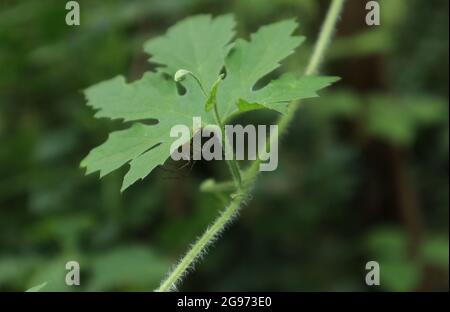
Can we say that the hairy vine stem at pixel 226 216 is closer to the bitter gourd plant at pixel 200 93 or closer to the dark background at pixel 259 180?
the bitter gourd plant at pixel 200 93

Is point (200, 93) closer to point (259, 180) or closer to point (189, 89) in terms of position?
point (189, 89)

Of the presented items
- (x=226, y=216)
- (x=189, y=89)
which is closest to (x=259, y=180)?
(x=189, y=89)

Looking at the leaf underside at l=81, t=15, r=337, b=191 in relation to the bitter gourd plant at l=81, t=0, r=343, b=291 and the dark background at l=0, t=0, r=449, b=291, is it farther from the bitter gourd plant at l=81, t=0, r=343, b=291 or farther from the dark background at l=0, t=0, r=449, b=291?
the dark background at l=0, t=0, r=449, b=291

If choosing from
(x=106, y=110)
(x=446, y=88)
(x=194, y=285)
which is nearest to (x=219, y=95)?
(x=106, y=110)

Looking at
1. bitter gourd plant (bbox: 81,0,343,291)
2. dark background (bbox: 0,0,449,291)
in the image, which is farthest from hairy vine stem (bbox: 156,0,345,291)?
dark background (bbox: 0,0,449,291)

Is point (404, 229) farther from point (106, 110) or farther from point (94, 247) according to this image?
point (106, 110)
